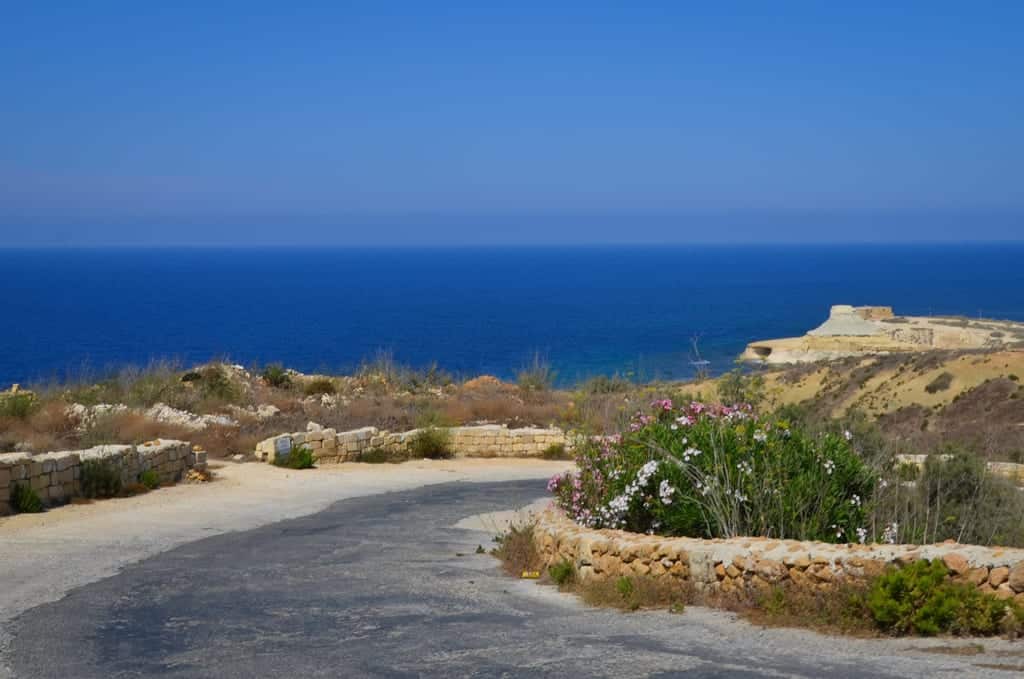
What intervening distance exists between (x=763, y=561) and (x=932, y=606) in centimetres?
162

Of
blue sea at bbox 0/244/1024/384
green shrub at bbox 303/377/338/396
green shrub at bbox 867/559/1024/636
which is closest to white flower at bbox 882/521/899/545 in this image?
green shrub at bbox 867/559/1024/636

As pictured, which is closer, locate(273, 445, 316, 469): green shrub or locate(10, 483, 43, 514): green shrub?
locate(10, 483, 43, 514): green shrub

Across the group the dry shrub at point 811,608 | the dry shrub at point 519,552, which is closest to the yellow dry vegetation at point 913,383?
the dry shrub at point 519,552

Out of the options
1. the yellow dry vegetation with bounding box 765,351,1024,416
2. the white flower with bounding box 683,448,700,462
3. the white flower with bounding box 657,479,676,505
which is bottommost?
the yellow dry vegetation with bounding box 765,351,1024,416

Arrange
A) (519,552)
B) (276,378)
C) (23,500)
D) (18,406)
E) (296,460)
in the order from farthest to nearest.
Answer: (276,378), (18,406), (296,460), (23,500), (519,552)

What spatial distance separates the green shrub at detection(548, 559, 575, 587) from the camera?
12195 mm

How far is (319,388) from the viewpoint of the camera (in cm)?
3338

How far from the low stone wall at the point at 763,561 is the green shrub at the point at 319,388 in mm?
21540

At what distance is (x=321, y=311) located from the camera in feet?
506

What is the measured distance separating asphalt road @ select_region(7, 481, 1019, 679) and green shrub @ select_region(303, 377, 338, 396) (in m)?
19.0

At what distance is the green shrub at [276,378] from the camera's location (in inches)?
1371

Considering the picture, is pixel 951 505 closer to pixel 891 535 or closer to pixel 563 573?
pixel 891 535

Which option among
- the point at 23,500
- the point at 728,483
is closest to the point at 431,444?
the point at 23,500

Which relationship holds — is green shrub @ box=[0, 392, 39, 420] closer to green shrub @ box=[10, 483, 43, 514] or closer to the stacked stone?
the stacked stone
